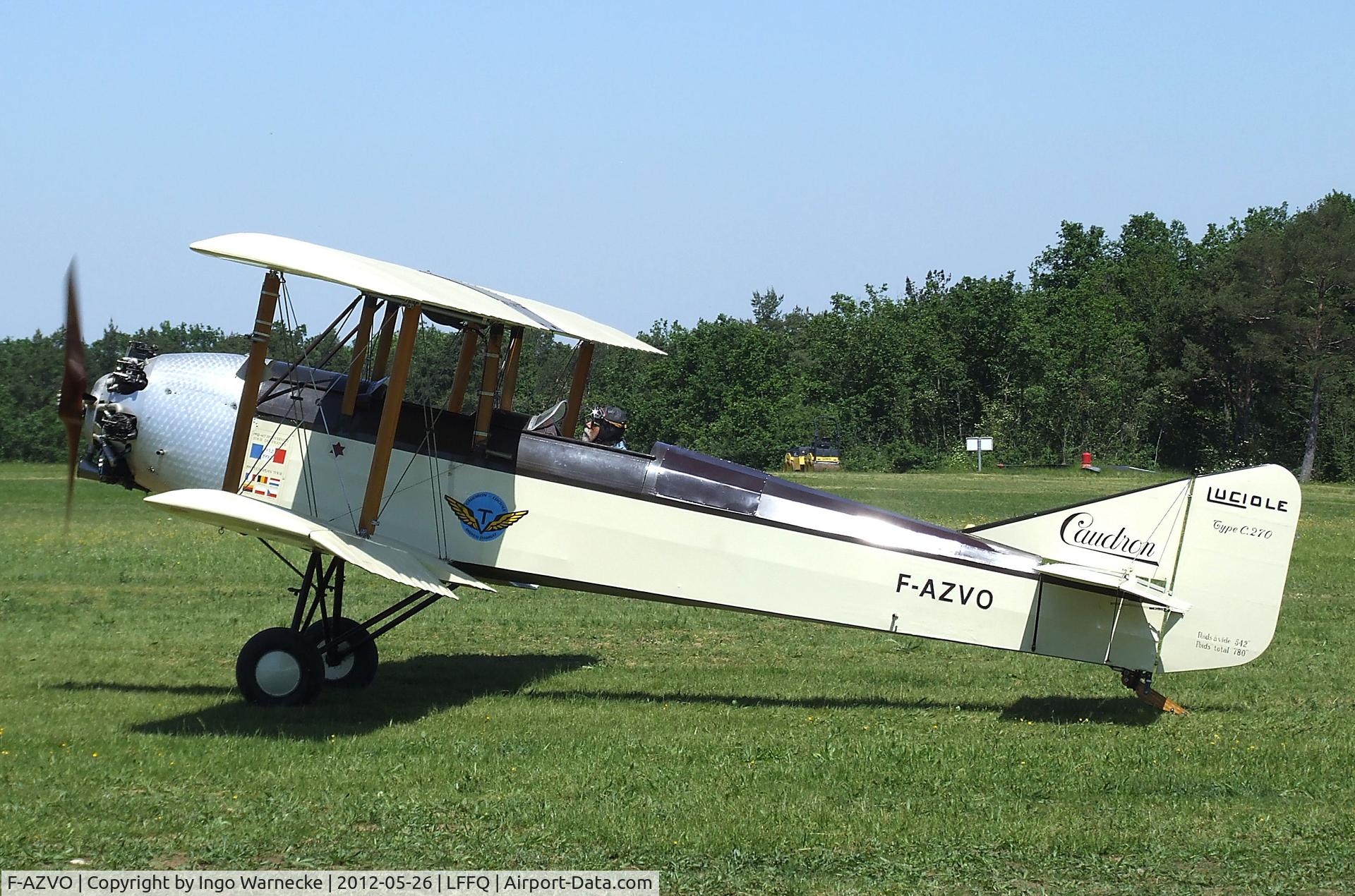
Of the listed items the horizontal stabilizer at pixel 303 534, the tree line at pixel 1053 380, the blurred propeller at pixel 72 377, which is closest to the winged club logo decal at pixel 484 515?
the horizontal stabilizer at pixel 303 534

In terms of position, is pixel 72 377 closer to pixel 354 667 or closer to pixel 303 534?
pixel 303 534

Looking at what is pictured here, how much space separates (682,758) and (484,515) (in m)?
2.50

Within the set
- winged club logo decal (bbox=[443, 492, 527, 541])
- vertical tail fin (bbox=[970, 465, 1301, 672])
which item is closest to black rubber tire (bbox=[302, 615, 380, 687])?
winged club logo decal (bbox=[443, 492, 527, 541])

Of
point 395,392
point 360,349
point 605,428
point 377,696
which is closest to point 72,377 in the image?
point 360,349

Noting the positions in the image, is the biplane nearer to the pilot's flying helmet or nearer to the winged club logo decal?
the winged club logo decal

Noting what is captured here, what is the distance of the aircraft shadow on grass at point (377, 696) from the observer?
802 centimetres

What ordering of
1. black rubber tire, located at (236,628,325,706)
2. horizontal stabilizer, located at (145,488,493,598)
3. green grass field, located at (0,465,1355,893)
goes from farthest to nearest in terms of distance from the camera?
black rubber tire, located at (236,628,325,706), horizontal stabilizer, located at (145,488,493,598), green grass field, located at (0,465,1355,893)

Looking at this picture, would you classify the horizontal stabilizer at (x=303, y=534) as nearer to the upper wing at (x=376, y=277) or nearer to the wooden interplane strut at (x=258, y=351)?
the wooden interplane strut at (x=258, y=351)

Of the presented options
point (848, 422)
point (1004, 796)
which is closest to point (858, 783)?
point (1004, 796)

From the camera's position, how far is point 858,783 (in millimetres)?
6883

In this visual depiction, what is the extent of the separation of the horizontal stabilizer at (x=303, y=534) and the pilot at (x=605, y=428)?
1.55 meters

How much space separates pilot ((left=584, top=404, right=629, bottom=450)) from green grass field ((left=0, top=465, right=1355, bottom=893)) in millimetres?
1967

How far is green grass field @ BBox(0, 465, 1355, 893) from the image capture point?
5598 millimetres

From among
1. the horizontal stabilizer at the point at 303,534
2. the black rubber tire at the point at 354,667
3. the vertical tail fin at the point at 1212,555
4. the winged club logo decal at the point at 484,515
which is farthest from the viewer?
the black rubber tire at the point at 354,667
